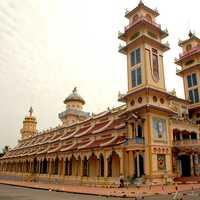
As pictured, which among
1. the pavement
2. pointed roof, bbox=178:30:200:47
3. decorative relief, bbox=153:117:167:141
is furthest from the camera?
pointed roof, bbox=178:30:200:47

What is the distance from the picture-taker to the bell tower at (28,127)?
82062 millimetres

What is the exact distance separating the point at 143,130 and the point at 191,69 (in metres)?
20.0

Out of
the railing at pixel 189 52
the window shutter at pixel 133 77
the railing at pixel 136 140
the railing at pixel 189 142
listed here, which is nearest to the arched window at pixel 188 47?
the railing at pixel 189 52

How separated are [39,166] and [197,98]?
3341 cm

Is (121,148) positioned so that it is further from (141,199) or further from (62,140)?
(62,140)

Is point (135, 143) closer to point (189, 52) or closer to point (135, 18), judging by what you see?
point (135, 18)

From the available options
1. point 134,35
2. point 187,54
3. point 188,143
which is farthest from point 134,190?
point 187,54

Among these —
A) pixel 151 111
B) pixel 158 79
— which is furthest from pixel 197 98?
pixel 151 111

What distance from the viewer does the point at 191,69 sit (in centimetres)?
4478

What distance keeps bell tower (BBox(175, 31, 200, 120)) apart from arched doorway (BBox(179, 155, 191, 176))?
861 cm

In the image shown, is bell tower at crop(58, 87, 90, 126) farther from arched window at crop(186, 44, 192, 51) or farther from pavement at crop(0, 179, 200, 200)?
pavement at crop(0, 179, 200, 200)

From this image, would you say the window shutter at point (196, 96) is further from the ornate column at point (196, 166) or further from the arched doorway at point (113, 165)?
the arched doorway at point (113, 165)

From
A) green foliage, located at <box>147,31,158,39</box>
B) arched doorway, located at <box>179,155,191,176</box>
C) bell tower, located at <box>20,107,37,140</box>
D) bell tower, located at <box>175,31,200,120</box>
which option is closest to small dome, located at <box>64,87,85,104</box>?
bell tower, located at <box>20,107,37,140</box>

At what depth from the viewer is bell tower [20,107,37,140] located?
82062 mm
